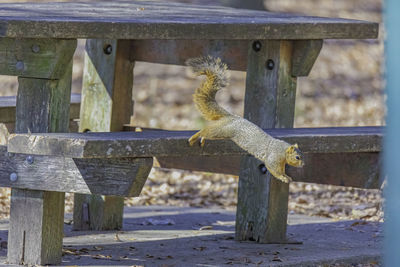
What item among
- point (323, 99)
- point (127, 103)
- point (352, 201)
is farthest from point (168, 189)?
point (323, 99)

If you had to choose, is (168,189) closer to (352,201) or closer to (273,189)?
(352,201)

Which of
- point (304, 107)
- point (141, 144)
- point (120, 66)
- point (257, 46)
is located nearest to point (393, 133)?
point (141, 144)

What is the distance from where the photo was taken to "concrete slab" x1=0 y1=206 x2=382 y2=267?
149 inches

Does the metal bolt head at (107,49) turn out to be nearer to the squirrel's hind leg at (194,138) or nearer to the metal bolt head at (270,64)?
the metal bolt head at (270,64)

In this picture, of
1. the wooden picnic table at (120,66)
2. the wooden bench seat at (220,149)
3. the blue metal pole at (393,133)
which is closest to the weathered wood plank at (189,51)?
the wooden picnic table at (120,66)

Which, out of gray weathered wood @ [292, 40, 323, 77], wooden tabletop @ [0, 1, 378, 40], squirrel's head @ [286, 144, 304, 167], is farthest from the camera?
gray weathered wood @ [292, 40, 323, 77]

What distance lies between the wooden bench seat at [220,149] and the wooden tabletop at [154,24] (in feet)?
1.42

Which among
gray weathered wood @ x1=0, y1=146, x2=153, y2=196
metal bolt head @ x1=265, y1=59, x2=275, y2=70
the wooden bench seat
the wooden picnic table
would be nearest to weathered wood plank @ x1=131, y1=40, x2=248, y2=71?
the wooden picnic table

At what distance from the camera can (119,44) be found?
4.71 m

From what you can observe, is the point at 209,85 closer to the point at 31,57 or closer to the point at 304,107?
the point at 31,57

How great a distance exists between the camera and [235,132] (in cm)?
342

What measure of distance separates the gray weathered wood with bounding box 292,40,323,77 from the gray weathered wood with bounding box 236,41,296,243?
33mm

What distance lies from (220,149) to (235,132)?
200 mm

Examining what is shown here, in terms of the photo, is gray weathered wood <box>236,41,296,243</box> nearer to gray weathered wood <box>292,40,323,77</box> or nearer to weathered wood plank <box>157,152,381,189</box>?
gray weathered wood <box>292,40,323,77</box>
